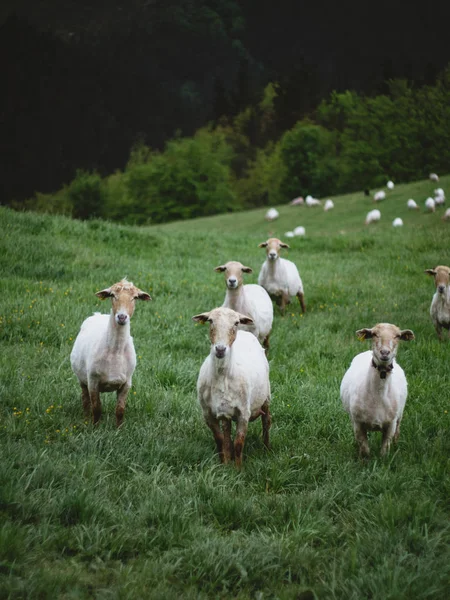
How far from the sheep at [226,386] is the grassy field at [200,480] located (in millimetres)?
293

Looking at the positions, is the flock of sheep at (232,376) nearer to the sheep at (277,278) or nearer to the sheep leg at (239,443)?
the sheep leg at (239,443)

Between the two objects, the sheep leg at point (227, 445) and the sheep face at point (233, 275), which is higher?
the sheep face at point (233, 275)

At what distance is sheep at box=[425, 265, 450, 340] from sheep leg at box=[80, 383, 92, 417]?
21.2 feet

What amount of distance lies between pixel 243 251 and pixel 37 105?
9341 centimetres

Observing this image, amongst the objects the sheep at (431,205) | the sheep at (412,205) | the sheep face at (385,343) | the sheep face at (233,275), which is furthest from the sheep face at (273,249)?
the sheep at (412,205)

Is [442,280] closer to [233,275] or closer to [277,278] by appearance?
[277,278]

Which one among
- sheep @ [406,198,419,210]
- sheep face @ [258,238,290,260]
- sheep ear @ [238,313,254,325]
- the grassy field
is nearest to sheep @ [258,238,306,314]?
sheep face @ [258,238,290,260]

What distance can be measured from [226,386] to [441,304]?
606 cm

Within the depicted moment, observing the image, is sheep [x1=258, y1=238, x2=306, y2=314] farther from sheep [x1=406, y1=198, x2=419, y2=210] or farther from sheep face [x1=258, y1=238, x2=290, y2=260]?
sheep [x1=406, y1=198, x2=419, y2=210]

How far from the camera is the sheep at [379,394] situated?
5441 mm

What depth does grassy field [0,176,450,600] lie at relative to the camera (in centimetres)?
382

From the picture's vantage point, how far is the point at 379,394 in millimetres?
5617

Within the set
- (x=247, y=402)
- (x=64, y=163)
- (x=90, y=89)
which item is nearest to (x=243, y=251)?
(x=247, y=402)

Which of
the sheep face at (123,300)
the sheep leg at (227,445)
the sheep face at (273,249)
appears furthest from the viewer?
the sheep face at (273,249)
